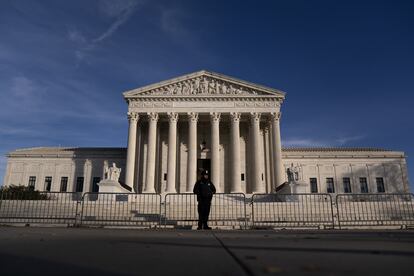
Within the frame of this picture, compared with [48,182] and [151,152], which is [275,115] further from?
[48,182]

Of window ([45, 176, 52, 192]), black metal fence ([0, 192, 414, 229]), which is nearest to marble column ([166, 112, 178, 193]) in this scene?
black metal fence ([0, 192, 414, 229])

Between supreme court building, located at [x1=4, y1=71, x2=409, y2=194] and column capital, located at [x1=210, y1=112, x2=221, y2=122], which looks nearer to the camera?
supreme court building, located at [x1=4, y1=71, x2=409, y2=194]

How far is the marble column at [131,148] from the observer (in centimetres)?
3729

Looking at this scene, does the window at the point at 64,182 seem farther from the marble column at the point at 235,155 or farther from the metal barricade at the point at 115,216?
the metal barricade at the point at 115,216

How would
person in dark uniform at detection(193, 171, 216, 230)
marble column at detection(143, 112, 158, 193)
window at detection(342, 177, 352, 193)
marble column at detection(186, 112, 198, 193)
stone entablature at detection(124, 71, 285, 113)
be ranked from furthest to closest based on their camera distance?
window at detection(342, 177, 352, 193) < stone entablature at detection(124, 71, 285, 113) < marble column at detection(143, 112, 158, 193) < marble column at detection(186, 112, 198, 193) < person in dark uniform at detection(193, 171, 216, 230)

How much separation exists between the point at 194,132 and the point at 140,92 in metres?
8.22

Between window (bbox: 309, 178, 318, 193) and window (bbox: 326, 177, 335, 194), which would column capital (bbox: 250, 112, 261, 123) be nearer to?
window (bbox: 309, 178, 318, 193)

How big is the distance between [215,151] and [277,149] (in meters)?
7.06

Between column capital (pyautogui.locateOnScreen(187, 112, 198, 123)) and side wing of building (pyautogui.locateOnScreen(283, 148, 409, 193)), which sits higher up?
column capital (pyautogui.locateOnScreen(187, 112, 198, 123))

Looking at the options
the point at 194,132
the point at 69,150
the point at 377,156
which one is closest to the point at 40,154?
the point at 69,150

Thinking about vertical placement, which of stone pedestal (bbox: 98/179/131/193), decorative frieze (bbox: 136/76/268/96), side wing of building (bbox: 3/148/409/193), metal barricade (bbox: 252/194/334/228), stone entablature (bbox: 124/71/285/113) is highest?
decorative frieze (bbox: 136/76/268/96)

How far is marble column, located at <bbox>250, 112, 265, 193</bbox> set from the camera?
3678 centimetres

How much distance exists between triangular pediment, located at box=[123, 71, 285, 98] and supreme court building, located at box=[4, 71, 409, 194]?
12cm

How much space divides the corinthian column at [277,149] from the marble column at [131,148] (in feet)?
53.0
